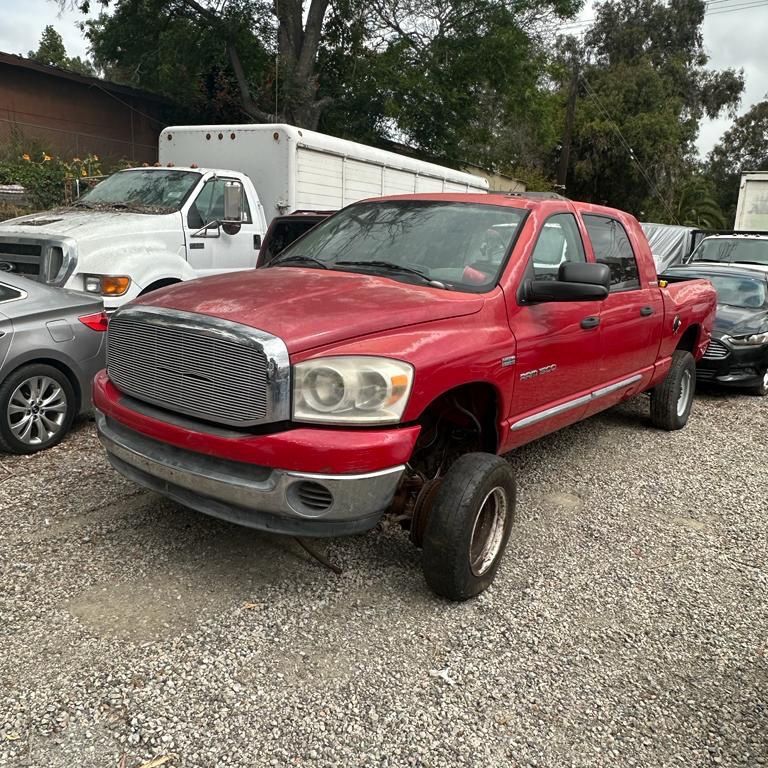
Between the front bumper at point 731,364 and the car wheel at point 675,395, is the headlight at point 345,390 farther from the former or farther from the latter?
the front bumper at point 731,364

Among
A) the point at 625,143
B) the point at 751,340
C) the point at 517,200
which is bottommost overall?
the point at 751,340

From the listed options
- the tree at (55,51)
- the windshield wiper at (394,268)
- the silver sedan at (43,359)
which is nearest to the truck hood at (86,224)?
the silver sedan at (43,359)

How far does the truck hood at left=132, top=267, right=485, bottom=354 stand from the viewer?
10.3ft

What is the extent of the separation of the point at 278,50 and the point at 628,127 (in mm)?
21656

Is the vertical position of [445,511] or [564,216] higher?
[564,216]

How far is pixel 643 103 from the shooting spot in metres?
35.8

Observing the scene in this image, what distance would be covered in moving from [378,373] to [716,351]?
6.48 metres

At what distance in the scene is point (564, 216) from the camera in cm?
468

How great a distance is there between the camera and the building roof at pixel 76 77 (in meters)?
17.7

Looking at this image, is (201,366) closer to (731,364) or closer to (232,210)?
(232,210)

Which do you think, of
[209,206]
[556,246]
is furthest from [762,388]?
[209,206]

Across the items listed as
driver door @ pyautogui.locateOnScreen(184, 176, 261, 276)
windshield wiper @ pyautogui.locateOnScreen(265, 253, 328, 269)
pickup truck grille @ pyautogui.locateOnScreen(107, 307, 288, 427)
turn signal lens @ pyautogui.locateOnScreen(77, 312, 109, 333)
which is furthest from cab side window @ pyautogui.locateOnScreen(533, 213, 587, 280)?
driver door @ pyautogui.locateOnScreen(184, 176, 261, 276)

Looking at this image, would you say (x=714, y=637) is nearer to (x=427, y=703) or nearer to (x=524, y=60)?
(x=427, y=703)

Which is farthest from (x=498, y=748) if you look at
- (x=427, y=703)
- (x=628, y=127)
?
(x=628, y=127)
